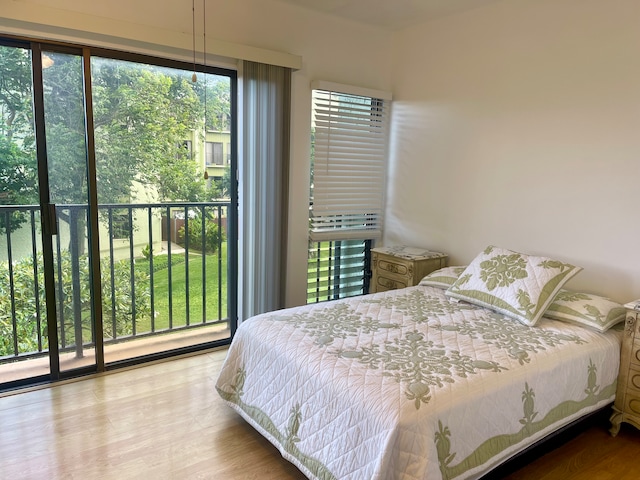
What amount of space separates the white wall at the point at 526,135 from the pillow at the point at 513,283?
35 centimetres

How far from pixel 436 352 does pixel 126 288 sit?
235 centimetres

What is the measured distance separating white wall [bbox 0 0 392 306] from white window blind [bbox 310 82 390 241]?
11 cm

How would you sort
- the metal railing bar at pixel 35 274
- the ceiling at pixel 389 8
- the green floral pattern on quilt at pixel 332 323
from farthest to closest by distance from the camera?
the ceiling at pixel 389 8 → the metal railing bar at pixel 35 274 → the green floral pattern on quilt at pixel 332 323

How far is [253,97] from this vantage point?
3.16 m

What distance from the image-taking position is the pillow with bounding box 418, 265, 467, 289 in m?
3.03

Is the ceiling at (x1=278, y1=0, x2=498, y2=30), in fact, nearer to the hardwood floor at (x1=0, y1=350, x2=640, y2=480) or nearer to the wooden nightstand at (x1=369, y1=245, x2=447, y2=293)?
the wooden nightstand at (x1=369, y1=245, x2=447, y2=293)

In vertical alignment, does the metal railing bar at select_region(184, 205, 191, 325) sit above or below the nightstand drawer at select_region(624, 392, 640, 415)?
above

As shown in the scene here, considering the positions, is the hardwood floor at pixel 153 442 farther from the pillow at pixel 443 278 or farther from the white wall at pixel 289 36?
the white wall at pixel 289 36

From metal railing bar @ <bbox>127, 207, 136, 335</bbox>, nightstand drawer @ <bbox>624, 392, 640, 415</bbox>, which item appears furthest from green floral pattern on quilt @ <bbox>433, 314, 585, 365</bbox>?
metal railing bar @ <bbox>127, 207, 136, 335</bbox>

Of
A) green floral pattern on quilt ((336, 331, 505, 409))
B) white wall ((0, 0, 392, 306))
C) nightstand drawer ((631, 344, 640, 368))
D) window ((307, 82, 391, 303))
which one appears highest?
white wall ((0, 0, 392, 306))

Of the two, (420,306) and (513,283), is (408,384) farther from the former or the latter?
(513,283)

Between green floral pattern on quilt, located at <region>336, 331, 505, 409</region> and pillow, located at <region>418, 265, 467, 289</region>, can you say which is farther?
pillow, located at <region>418, 265, 467, 289</region>

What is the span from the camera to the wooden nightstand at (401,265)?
336cm

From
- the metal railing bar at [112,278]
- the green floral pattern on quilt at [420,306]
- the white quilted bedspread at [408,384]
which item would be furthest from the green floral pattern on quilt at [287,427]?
the metal railing bar at [112,278]
